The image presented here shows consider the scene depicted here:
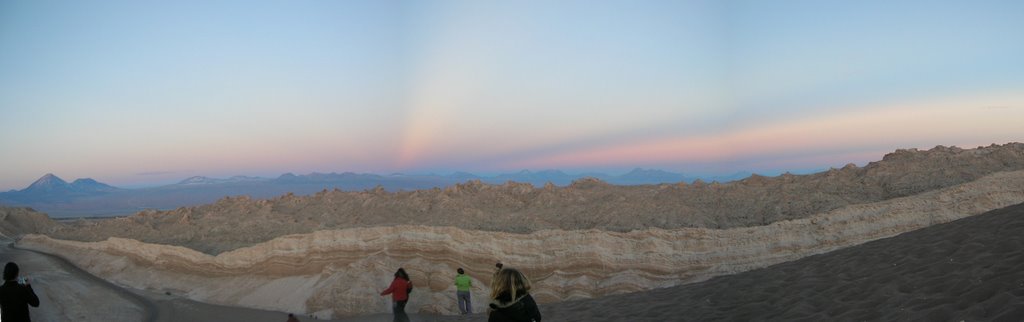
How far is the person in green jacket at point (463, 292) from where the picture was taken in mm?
14156

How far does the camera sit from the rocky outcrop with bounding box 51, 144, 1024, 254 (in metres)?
16.3

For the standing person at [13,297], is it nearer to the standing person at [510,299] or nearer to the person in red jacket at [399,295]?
the standing person at [510,299]

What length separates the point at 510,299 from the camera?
181 inches

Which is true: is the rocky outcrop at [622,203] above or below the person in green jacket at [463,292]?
above

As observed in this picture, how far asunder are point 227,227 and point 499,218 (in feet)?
52.3

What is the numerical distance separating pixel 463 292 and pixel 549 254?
3.26m

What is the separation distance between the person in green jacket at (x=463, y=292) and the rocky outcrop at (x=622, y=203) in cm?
417

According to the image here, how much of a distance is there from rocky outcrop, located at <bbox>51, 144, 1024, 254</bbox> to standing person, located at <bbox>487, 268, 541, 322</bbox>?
12.8 meters

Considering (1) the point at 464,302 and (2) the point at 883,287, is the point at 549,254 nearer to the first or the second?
(1) the point at 464,302

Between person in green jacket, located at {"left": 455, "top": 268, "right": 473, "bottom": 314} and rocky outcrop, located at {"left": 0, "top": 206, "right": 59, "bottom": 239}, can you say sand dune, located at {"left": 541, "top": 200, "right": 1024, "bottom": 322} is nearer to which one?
person in green jacket, located at {"left": 455, "top": 268, "right": 473, "bottom": 314}

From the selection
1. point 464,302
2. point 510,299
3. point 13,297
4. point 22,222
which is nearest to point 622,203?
point 464,302

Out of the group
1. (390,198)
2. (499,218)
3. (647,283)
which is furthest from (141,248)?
(647,283)

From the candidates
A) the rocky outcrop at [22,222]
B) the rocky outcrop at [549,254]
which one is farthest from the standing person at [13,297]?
the rocky outcrop at [22,222]

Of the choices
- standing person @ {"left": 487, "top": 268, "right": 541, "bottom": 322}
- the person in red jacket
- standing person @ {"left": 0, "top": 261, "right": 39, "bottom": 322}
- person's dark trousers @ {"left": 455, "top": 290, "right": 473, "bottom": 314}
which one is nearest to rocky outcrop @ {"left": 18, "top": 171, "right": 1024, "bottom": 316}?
person's dark trousers @ {"left": 455, "top": 290, "right": 473, "bottom": 314}
